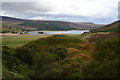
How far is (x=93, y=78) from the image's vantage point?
18938 mm

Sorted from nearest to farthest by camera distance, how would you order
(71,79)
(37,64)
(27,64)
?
(71,79) < (37,64) < (27,64)

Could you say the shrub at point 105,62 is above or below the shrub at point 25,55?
above

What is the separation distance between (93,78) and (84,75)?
1.10 m

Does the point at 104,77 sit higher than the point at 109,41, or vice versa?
the point at 109,41

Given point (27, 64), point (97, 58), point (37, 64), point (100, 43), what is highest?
point (100, 43)

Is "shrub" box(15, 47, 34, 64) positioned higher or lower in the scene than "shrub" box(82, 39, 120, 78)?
lower

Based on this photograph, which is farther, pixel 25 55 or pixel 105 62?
pixel 25 55

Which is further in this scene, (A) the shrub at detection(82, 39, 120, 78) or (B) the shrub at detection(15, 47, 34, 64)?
(B) the shrub at detection(15, 47, 34, 64)

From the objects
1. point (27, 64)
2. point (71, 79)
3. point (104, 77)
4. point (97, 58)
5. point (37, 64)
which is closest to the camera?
point (104, 77)

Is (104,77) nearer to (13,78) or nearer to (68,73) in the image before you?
(68,73)

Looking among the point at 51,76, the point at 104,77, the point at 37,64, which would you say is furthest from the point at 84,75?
the point at 37,64

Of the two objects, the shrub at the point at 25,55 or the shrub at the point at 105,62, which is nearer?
the shrub at the point at 105,62

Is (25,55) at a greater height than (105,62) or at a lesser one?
lesser

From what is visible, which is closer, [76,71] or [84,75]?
[84,75]
